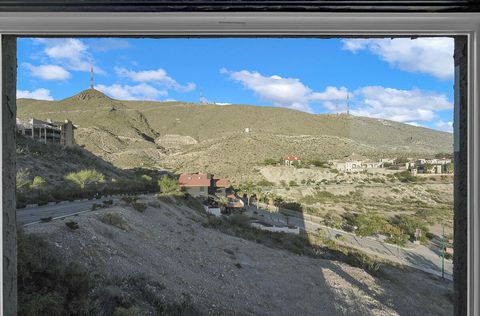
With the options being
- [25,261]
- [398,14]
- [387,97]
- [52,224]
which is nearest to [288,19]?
[398,14]

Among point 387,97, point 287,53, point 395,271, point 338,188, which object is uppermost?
point 287,53

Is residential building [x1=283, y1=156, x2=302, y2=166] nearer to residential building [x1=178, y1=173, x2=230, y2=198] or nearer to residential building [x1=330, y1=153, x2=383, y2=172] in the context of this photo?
residential building [x1=330, y1=153, x2=383, y2=172]

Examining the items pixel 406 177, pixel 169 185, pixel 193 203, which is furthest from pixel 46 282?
pixel 406 177

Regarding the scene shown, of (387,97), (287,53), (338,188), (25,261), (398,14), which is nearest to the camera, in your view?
(398,14)

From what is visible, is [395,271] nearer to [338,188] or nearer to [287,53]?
[338,188]

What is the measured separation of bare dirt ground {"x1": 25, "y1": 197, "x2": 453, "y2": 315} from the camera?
185 centimetres

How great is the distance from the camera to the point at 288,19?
2.68 feet

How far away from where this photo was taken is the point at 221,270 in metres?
2.62

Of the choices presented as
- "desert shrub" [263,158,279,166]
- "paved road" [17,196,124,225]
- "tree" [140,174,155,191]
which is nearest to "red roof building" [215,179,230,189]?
"desert shrub" [263,158,279,166]

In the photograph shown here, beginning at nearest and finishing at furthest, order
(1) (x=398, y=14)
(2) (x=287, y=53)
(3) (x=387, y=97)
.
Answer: (1) (x=398, y=14), (2) (x=287, y=53), (3) (x=387, y=97)

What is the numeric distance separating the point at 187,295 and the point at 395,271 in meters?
1.97

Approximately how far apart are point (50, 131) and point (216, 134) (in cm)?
107

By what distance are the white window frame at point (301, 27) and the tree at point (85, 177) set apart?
1.17m

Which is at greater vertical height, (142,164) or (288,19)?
(288,19)
